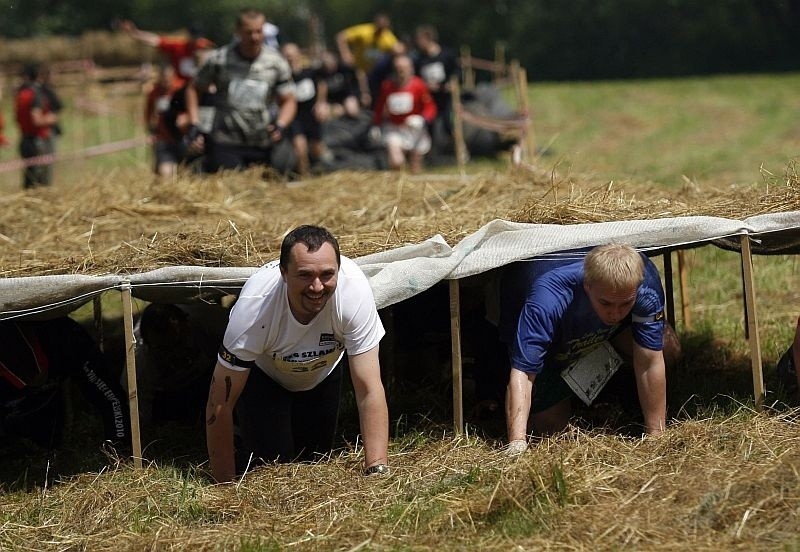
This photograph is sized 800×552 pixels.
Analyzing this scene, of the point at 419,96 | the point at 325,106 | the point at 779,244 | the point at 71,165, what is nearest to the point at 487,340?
the point at 779,244

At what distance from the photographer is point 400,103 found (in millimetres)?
13664

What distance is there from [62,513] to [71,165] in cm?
1303

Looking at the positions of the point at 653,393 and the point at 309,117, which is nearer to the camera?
the point at 653,393

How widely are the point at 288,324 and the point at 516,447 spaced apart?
1108mm

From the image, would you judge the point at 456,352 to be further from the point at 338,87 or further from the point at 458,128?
the point at 338,87

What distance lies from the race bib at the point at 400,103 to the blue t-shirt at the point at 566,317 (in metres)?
8.40

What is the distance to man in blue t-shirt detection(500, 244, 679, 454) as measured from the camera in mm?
5047

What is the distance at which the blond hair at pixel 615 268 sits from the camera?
16.3 ft

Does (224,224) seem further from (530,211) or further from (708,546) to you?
(708,546)

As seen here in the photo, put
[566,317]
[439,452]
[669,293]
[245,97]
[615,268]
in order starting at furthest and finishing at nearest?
[245,97] < [669,293] < [439,452] < [566,317] < [615,268]

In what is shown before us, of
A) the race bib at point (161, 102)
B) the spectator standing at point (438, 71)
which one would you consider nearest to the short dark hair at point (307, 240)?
the race bib at point (161, 102)

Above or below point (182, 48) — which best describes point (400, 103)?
below

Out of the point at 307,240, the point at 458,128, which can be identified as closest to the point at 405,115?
the point at 458,128

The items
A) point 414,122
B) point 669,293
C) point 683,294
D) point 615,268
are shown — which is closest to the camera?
point 615,268
